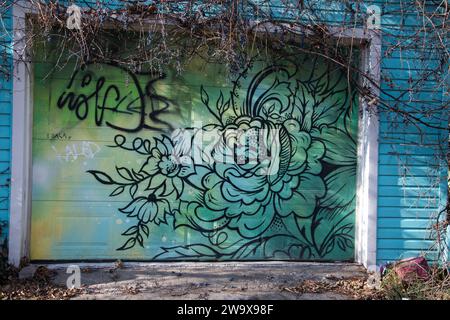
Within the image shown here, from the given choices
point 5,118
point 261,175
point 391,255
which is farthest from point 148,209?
point 391,255

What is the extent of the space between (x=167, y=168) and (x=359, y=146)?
8.10 feet

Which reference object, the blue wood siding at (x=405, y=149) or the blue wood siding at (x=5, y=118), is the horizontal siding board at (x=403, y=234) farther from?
the blue wood siding at (x=5, y=118)

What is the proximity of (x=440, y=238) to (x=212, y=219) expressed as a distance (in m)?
2.81

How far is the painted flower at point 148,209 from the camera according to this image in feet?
19.0

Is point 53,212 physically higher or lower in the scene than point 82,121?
lower

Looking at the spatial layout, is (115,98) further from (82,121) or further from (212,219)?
(212,219)

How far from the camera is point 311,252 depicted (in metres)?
6.04

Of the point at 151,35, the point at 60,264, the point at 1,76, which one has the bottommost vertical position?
the point at 60,264

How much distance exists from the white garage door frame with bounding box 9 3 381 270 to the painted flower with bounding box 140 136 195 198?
4.62ft

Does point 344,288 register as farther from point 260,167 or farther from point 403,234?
point 260,167

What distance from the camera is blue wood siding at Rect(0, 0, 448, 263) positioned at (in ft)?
18.7

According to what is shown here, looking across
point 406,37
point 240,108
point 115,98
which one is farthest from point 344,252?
point 115,98

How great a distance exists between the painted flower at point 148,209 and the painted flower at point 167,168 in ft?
0.37

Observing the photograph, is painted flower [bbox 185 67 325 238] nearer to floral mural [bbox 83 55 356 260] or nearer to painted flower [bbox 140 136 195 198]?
floral mural [bbox 83 55 356 260]
